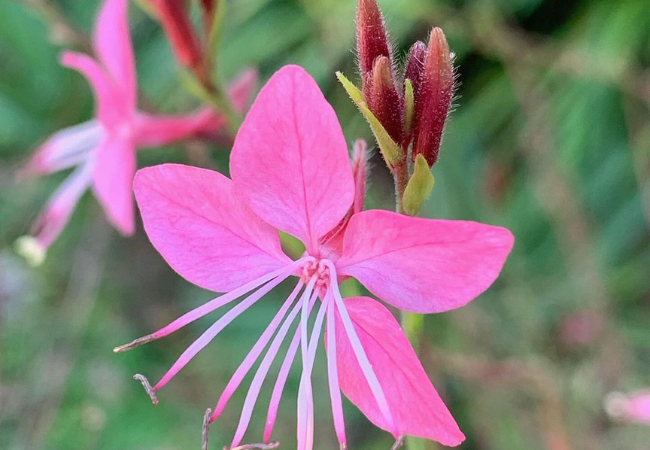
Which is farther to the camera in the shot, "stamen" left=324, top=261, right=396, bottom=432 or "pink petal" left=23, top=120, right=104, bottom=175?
"pink petal" left=23, top=120, right=104, bottom=175

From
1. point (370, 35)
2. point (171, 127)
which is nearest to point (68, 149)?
point (171, 127)

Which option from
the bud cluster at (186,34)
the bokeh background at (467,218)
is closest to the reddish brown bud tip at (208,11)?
the bud cluster at (186,34)

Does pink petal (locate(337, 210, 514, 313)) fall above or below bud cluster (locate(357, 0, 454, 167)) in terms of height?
below

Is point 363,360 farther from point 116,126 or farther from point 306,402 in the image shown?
point 116,126

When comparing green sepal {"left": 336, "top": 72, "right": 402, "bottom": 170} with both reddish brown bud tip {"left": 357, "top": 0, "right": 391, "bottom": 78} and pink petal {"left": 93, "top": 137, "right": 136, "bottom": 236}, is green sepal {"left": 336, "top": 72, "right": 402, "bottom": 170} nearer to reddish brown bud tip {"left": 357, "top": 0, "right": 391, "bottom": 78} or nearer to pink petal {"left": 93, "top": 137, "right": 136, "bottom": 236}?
reddish brown bud tip {"left": 357, "top": 0, "right": 391, "bottom": 78}

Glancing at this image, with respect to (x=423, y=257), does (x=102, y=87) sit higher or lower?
higher

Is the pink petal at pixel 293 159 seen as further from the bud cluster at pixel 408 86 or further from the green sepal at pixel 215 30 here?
the green sepal at pixel 215 30

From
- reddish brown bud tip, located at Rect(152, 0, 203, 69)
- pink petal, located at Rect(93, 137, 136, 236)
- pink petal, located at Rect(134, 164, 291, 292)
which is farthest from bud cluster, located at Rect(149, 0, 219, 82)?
pink petal, located at Rect(134, 164, 291, 292)
